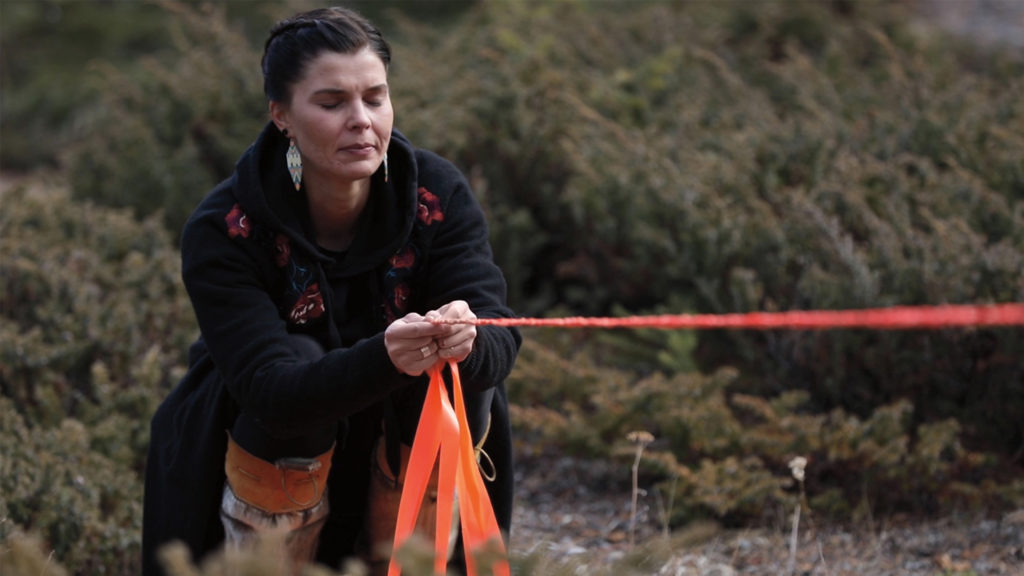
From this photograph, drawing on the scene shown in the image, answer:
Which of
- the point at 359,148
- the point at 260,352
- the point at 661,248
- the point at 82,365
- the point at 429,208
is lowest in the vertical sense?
the point at 82,365

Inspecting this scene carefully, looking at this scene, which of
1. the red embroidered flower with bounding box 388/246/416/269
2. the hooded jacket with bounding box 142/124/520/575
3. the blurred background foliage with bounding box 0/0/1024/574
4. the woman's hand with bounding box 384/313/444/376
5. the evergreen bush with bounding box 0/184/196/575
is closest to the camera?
the woman's hand with bounding box 384/313/444/376

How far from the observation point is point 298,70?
250 centimetres

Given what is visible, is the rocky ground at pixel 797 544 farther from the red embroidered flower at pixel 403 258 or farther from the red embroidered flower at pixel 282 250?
the red embroidered flower at pixel 282 250

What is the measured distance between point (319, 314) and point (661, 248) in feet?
7.35

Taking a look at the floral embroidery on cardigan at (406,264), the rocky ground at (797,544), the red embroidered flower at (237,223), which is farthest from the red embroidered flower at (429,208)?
the rocky ground at (797,544)

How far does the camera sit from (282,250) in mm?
2570

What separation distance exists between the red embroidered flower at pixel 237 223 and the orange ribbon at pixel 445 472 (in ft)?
1.73

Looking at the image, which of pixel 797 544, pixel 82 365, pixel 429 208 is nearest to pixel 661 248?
pixel 797 544

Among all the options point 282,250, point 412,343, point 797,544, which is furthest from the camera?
point 797,544

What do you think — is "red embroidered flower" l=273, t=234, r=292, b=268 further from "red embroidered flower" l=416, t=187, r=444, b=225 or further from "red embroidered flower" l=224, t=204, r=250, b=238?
"red embroidered flower" l=416, t=187, r=444, b=225

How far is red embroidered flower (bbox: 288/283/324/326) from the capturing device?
102 inches

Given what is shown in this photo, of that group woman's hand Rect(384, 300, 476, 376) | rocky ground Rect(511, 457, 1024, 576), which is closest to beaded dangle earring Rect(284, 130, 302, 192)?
woman's hand Rect(384, 300, 476, 376)

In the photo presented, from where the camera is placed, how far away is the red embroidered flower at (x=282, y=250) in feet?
8.43

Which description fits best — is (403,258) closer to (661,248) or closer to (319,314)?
(319,314)
